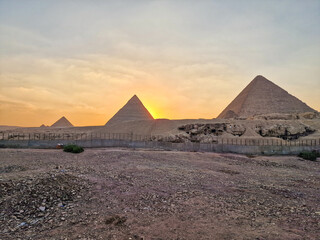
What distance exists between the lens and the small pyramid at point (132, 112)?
6204cm

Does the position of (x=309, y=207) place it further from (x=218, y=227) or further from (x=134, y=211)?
(x=134, y=211)

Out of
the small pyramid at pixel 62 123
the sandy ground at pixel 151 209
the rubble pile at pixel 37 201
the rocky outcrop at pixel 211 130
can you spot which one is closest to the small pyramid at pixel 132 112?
the rocky outcrop at pixel 211 130

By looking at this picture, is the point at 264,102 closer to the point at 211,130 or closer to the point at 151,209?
the point at 211,130

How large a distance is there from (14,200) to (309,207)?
781cm

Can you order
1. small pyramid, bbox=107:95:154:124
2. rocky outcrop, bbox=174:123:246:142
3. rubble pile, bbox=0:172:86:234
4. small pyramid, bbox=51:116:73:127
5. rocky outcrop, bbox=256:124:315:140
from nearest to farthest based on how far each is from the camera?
1. rubble pile, bbox=0:172:86:234
2. rocky outcrop, bbox=174:123:246:142
3. rocky outcrop, bbox=256:124:315:140
4. small pyramid, bbox=107:95:154:124
5. small pyramid, bbox=51:116:73:127

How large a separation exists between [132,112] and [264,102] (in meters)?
33.4

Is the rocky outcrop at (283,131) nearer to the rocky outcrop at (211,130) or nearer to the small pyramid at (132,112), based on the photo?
the rocky outcrop at (211,130)

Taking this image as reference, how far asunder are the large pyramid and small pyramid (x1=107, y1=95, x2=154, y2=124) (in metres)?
21.3

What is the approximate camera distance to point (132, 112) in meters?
62.9

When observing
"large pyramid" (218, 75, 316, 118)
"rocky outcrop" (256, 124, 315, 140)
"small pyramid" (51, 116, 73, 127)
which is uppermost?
"large pyramid" (218, 75, 316, 118)

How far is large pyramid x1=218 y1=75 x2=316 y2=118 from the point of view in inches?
2256

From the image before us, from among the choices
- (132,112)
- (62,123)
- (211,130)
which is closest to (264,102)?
(211,130)

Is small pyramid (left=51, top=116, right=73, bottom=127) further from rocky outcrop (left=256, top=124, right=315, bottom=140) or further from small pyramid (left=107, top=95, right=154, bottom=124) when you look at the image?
rocky outcrop (left=256, top=124, right=315, bottom=140)

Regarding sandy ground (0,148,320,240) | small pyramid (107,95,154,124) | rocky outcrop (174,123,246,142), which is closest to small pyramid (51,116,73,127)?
small pyramid (107,95,154,124)
